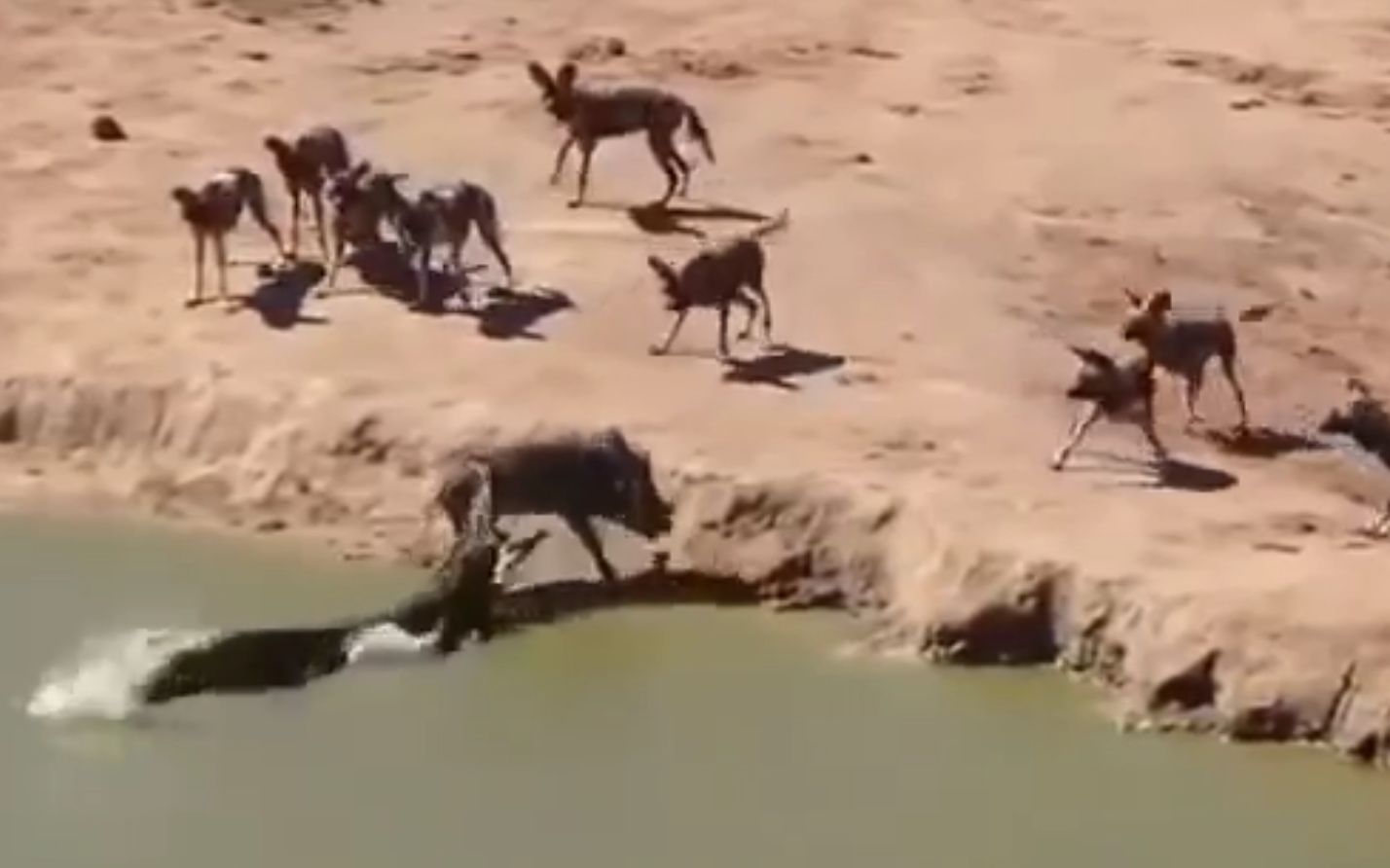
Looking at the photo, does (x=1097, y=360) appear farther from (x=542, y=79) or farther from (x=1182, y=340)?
(x=542, y=79)


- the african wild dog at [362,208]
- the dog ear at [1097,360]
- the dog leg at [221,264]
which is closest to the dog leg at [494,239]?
the african wild dog at [362,208]

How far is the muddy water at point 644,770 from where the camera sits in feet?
34.8

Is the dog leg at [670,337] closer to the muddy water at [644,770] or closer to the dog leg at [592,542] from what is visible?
the dog leg at [592,542]

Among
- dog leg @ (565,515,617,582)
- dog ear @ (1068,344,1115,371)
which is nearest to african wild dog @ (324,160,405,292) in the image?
dog leg @ (565,515,617,582)

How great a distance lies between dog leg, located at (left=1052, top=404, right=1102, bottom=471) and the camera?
13.6 metres

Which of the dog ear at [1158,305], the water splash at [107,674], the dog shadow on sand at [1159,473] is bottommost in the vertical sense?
the water splash at [107,674]

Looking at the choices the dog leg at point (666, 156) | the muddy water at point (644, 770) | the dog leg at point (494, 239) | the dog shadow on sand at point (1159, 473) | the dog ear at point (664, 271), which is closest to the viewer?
the muddy water at point (644, 770)

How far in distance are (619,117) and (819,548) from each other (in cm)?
398

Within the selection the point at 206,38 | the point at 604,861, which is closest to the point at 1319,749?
the point at 604,861

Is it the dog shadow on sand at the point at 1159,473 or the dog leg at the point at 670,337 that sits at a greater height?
the dog shadow on sand at the point at 1159,473

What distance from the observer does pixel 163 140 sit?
17703 mm

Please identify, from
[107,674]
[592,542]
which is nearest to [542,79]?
[592,542]

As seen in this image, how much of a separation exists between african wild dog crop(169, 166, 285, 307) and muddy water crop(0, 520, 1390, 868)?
10.1 feet

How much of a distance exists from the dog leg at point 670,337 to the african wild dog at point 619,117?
165cm
